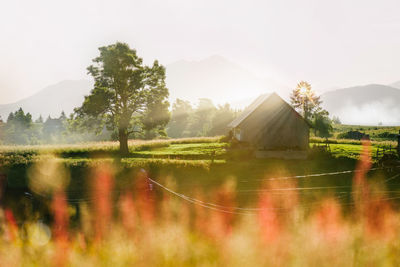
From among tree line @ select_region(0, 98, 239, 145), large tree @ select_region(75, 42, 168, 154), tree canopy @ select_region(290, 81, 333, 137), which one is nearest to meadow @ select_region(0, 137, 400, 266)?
large tree @ select_region(75, 42, 168, 154)

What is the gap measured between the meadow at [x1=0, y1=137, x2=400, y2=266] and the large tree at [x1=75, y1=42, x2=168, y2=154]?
12233 millimetres

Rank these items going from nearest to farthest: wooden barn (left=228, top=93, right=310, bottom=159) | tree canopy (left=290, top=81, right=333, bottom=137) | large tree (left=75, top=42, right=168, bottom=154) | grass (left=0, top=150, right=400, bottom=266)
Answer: grass (left=0, top=150, right=400, bottom=266) → large tree (left=75, top=42, right=168, bottom=154) → wooden barn (left=228, top=93, right=310, bottom=159) → tree canopy (left=290, top=81, right=333, bottom=137)

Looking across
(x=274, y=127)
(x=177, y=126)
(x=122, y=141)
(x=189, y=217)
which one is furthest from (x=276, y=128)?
(x=177, y=126)

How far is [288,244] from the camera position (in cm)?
1006

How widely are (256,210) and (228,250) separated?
190 inches

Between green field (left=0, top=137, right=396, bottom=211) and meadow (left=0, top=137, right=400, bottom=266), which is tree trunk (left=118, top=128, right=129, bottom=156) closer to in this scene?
Result: green field (left=0, top=137, right=396, bottom=211)

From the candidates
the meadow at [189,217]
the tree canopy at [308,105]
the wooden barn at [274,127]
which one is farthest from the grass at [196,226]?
the tree canopy at [308,105]

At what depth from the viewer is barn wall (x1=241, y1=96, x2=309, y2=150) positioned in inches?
1431

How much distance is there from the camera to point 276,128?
36.5 m

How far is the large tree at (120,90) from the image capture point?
101ft

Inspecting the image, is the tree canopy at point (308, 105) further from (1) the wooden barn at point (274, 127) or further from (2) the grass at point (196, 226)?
(2) the grass at point (196, 226)

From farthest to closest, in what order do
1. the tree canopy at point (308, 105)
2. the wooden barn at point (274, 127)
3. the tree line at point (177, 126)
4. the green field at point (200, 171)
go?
the tree line at point (177, 126) → the tree canopy at point (308, 105) → the wooden barn at point (274, 127) → the green field at point (200, 171)

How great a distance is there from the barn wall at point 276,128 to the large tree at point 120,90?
11859mm

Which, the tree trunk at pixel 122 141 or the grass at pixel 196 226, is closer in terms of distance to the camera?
the grass at pixel 196 226
